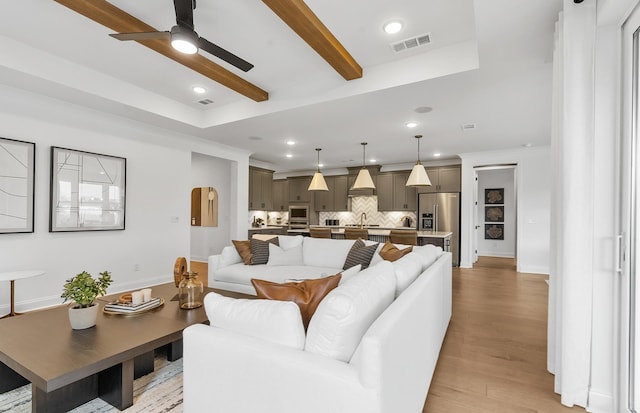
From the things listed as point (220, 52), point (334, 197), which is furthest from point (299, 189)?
point (220, 52)

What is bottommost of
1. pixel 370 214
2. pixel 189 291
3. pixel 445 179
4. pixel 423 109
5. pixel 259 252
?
pixel 189 291

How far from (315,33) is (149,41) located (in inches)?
59.3

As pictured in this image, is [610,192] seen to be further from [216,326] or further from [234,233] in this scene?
[234,233]

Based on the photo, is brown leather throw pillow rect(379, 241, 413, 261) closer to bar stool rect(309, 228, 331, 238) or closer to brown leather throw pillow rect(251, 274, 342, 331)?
brown leather throw pillow rect(251, 274, 342, 331)

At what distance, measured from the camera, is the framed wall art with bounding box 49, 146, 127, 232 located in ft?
13.1

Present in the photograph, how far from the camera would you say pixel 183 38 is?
2.21 meters

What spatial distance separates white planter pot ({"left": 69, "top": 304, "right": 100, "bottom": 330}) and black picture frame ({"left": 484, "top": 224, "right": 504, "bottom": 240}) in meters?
9.43

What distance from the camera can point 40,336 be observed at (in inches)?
78.2

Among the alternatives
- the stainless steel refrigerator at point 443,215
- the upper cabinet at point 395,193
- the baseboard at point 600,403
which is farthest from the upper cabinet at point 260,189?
the baseboard at point 600,403

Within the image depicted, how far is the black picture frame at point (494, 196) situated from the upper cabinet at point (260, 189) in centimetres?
616

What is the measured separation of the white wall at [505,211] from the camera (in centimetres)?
882

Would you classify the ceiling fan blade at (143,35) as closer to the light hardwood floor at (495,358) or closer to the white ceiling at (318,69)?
the white ceiling at (318,69)

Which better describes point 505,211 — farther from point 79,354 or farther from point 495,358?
point 79,354

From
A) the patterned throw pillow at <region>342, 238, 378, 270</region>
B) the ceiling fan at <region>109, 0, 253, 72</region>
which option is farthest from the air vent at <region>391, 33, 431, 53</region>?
the patterned throw pillow at <region>342, 238, 378, 270</region>
